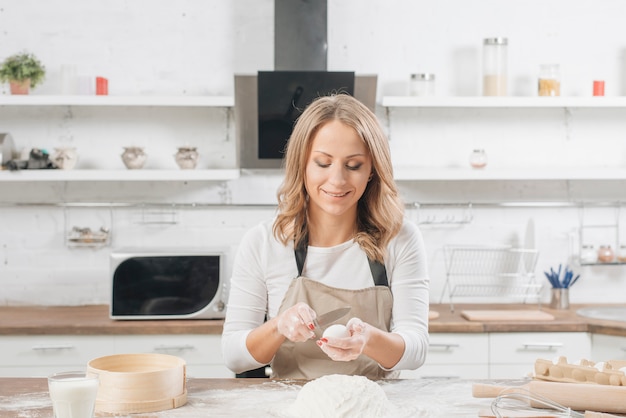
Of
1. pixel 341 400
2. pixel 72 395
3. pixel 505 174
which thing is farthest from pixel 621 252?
pixel 72 395

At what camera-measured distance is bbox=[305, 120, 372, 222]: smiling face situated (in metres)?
2.15

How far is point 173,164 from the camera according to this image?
13.4ft

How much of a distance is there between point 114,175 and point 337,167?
6.27 ft

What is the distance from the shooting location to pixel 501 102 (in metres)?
3.89

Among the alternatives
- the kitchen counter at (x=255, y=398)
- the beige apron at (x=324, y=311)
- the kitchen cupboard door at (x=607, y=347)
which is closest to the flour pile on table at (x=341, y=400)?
the kitchen counter at (x=255, y=398)

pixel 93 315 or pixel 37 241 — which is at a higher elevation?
pixel 37 241

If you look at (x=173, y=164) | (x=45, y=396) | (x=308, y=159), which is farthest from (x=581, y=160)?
(x=45, y=396)

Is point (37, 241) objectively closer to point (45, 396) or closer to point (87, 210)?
point (87, 210)

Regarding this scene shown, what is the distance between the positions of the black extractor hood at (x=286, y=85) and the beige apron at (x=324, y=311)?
1657 millimetres

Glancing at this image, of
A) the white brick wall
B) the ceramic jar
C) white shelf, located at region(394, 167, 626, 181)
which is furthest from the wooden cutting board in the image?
the ceramic jar

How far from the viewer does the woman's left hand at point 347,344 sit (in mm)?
1860

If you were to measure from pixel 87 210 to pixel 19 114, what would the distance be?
0.60 m

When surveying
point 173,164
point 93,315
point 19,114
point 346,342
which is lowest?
point 93,315

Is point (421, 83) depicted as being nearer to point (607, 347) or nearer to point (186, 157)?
point (186, 157)
